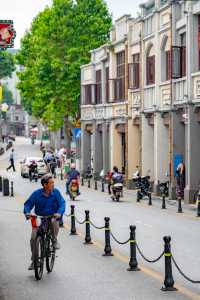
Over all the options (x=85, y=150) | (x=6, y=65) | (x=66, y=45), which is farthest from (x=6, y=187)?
(x=6, y=65)

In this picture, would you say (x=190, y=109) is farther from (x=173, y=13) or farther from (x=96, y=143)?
(x=96, y=143)

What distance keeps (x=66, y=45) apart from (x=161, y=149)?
95.7 feet

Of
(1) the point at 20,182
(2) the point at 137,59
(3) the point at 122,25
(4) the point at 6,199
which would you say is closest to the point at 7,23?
(4) the point at 6,199

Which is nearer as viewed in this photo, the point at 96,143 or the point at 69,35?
the point at 96,143

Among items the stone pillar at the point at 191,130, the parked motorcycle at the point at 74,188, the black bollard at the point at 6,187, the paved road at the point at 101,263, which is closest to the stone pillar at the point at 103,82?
the black bollard at the point at 6,187

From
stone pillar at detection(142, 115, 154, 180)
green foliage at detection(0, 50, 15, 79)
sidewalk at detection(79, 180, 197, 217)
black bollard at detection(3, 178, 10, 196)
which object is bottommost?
sidewalk at detection(79, 180, 197, 217)

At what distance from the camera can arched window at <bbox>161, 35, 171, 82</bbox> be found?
3700 cm

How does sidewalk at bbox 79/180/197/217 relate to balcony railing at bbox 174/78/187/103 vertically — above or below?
below

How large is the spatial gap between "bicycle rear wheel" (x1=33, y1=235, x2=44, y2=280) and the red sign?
1355cm

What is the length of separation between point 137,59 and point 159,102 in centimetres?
569

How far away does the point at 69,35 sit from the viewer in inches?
2549

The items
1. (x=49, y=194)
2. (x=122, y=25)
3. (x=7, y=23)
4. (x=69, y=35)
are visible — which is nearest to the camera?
(x=49, y=194)

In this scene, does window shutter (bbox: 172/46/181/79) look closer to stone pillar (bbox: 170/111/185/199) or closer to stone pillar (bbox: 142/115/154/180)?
stone pillar (bbox: 170/111/185/199)

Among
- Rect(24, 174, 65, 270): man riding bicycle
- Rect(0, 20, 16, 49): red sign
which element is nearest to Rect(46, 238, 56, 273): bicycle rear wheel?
Rect(24, 174, 65, 270): man riding bicycle
